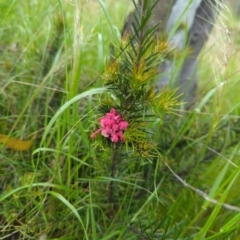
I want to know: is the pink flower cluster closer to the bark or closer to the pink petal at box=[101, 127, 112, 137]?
the pink petal at box=[101, 127, 112, 137]

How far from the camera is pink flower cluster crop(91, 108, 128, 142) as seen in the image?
0.94 m

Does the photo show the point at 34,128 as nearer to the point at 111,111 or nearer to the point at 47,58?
the point at 47,58

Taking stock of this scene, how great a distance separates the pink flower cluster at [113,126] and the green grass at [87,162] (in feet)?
0.17

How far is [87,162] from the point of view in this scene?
1309mm

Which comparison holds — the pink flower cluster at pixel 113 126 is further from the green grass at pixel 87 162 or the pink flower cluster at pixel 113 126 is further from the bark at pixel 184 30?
the bark at pixel 184 30

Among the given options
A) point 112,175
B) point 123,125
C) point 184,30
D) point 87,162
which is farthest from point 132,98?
point 184,30

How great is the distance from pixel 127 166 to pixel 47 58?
47 centimetres

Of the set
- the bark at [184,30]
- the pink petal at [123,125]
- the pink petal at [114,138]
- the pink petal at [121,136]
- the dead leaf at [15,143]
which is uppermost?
the bark at [184,30]

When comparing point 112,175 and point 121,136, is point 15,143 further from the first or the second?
point 121,136

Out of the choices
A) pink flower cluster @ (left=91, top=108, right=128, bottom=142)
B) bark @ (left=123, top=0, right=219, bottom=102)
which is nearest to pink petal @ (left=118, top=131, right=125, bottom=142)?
pink flower cluster @ (left=91, top=108, right=128, bottom=142)

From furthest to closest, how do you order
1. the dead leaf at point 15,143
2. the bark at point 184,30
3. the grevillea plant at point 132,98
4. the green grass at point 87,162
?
1. the bark at point 184,30
2. the dead leaf at point 15,143
3. the green grass at point 87,162
4. the grevillea plant at point 132,98

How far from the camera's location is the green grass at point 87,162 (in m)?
1.11

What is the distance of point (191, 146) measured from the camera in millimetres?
1361

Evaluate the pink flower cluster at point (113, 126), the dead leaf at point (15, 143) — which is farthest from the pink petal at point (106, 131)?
the dead leaf at point (15, 143)
